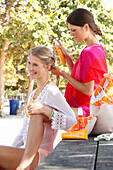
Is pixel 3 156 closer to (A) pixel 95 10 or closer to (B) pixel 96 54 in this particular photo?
(B) pixel 96 54

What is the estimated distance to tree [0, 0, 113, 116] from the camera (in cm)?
1284

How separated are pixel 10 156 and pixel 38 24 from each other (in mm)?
10982

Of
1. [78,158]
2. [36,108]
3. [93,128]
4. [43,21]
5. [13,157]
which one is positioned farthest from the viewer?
[43,21]

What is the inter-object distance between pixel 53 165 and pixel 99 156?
0.87 feet

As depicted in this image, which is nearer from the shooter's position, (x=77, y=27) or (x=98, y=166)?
(x=98, y=166)

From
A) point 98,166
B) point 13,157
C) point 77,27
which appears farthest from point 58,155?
point 77,27

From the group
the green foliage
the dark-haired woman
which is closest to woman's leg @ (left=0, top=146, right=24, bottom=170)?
the dark-haired woman

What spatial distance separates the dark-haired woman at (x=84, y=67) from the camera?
281 centimetres

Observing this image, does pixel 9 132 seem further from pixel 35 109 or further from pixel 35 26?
pixel 35 109

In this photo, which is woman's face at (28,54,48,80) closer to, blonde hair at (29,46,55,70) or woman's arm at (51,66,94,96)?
blonde hair at (29,46,55,70)

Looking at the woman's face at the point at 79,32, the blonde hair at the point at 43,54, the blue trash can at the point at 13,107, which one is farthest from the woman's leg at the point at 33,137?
the blue trash can at the point at 13,107

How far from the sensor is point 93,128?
2.18m

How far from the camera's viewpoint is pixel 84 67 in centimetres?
283

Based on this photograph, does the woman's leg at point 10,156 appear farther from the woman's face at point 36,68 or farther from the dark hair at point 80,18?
the dark hair at point 80,18
